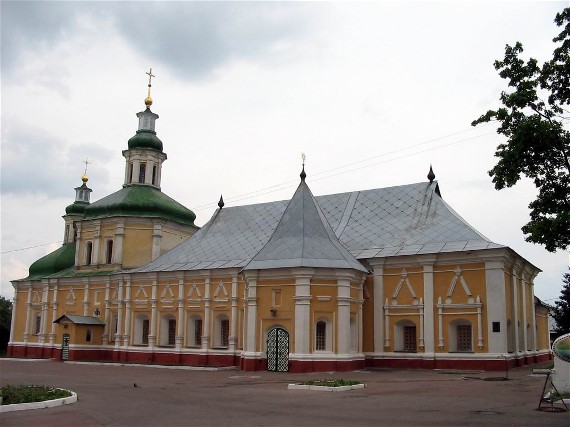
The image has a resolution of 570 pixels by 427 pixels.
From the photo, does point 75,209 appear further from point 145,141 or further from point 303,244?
point 303,244

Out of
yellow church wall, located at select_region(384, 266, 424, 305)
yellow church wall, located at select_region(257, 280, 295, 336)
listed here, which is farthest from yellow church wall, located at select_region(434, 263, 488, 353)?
yellow church wall, located at select_region(257, 280, 295, 336)

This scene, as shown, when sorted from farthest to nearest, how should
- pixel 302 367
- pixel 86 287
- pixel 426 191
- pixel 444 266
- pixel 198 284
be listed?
pixel 86 287 < pixel 198 284 < pixel 426 191 < pixel 444 266 < pixel 302 367

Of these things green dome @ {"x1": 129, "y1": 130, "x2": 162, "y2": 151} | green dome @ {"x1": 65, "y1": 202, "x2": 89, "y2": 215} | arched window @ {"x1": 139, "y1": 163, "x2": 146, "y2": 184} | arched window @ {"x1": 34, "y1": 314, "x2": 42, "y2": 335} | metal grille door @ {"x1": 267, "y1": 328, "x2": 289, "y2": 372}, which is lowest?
metal grille door @ {"x1": 267, "y1": 328, "x2": 289, "y2": 372}

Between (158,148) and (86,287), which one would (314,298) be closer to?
(86,287)

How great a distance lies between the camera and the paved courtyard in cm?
1197

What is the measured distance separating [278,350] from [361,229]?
9.17 metres

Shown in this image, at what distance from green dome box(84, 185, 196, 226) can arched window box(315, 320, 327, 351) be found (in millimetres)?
19050

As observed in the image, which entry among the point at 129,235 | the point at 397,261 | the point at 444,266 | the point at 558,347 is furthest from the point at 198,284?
the point at 558,347

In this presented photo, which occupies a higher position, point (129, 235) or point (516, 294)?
point (129, 235)

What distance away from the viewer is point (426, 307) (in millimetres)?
29219

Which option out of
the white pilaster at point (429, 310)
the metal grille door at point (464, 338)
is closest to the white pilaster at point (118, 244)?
the white pilaster at point (429, 310)

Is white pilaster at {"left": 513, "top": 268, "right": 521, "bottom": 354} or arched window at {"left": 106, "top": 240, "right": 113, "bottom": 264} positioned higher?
arched window at {"left": 106, "top": 240, "right": 113, "bottom": 264}

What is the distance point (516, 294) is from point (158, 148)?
28.9 metres

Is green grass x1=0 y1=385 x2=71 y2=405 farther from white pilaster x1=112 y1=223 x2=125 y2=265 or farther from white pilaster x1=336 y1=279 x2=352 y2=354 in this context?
white pilaster x1=112 y1=223 x2=125 y2=265
